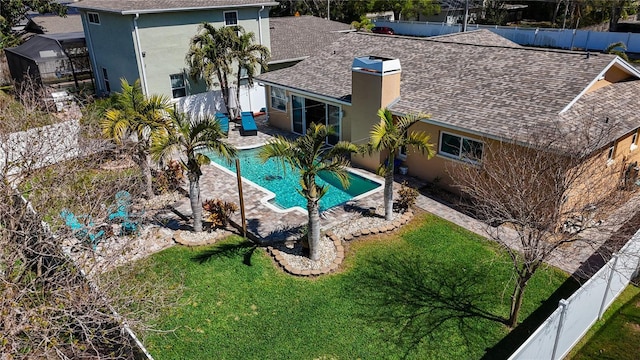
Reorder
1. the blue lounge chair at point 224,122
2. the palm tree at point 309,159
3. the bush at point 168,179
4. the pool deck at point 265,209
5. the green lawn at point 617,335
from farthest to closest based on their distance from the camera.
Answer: the blue lounge chair at point 224,122 → the bush at point 168,179 → the pool deck at point 265,209 → the palm tree at point 309,159 → the green lawn at point 617,335

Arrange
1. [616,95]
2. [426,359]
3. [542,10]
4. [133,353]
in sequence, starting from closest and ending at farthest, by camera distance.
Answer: [133,353] → [426,359] → [616,95] → [542,10]

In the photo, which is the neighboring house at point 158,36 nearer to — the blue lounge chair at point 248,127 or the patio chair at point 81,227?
the blue lounge chair at point 248,127

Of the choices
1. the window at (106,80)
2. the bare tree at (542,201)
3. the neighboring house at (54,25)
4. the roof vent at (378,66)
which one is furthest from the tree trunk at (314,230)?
the neighboring house at (54,25)

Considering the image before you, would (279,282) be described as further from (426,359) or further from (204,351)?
(426,359)

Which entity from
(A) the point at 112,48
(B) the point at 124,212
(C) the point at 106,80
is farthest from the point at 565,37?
(B) the point at 124,212

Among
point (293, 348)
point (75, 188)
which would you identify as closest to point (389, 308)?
point (293, 348)

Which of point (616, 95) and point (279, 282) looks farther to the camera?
point (616, 95)
